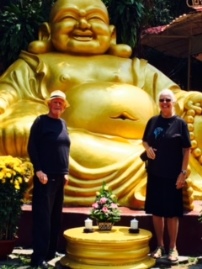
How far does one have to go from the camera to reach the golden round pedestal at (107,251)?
408cm

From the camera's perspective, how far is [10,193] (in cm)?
→ 443

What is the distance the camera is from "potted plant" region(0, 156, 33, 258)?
4.38m

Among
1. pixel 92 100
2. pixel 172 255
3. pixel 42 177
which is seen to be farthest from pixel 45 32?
pixel 172 255

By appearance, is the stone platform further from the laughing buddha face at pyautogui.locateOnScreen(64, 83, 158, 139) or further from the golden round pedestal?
the laughing buddha face at pyautogui.locateOnScreen(64, 83, 158, 139)

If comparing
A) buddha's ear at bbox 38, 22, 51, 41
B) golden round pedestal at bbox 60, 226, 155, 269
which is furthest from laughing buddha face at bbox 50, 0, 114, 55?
golden round pedestal at bbox 60, 226, 155, 269

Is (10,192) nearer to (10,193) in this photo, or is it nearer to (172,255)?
(10,193)

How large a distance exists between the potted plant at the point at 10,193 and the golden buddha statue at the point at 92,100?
0.84 m

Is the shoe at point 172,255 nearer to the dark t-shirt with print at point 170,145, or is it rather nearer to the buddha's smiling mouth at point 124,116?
the dark t-shirt with print at point 170,145

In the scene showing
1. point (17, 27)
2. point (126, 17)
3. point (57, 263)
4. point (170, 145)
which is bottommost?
point (57, 263)

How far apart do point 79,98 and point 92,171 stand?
0.93 meters

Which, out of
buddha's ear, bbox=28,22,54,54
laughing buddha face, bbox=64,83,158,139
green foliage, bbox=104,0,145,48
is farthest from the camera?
green foliage, bbox=104,0,145,48

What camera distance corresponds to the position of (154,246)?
4773 mm

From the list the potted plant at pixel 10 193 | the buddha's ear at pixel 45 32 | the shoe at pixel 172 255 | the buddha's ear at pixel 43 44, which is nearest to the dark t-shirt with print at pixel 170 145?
the shoe at pixel 172 255

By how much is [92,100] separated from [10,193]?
5.78 feet
